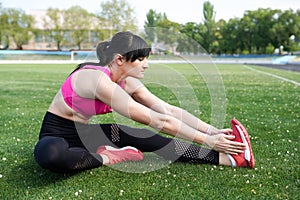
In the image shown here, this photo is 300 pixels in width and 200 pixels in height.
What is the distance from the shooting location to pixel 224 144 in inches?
119

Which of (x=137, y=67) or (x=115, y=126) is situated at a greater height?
(x=137, y=67)

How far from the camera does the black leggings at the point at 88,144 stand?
277cm

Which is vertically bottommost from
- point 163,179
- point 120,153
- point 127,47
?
point 163,179

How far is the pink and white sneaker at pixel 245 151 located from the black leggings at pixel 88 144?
195mm

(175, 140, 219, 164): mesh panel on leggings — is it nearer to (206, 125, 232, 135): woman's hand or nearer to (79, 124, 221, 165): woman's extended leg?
(79, 124, 221, 165): woman's extended leg

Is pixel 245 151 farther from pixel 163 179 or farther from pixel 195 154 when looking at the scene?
pixel 163 179

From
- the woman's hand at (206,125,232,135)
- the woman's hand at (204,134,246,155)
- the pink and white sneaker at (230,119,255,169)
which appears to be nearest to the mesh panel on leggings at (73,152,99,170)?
the woman's hand at (204,134,246,155)

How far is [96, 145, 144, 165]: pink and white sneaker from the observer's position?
322 cm

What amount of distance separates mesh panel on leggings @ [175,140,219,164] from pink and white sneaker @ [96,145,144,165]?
35 cm

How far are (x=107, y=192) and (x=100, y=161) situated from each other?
47cm

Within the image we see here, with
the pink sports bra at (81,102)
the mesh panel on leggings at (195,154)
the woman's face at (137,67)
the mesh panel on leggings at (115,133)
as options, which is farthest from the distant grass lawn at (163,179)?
Answer: the woman's face at (137,67)

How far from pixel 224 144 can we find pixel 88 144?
3.74 ft

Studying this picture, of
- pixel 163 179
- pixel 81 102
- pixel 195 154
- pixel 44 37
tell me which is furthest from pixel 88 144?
pixel 44 37

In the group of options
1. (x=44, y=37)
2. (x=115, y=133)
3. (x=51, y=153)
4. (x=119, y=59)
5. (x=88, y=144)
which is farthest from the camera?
(x=44, y=37)
